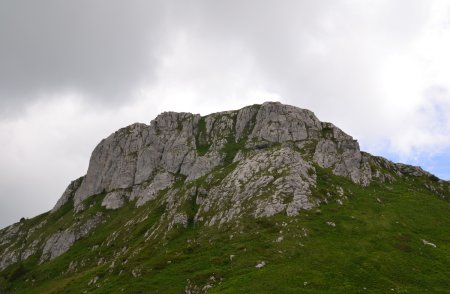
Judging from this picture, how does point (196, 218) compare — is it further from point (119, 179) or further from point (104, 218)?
point (119, 179)

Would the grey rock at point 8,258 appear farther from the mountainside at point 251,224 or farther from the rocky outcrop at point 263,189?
the rocky outcrop at point 263,189

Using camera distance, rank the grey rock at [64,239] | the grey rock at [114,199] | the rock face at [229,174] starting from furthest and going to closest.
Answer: the grey rock at [114,199], the grey rock at [64,239], the rock face at [229,174]

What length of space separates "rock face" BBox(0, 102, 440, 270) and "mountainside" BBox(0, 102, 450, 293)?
585 mm

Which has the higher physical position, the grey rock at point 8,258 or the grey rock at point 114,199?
the grey rock at point 114,199

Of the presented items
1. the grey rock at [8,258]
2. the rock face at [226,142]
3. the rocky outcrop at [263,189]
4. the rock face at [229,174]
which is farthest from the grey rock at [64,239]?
the rocky outcrop at [263,189]

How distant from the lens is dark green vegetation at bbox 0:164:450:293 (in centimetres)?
6600

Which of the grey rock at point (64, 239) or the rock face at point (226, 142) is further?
the rock face at point (226, 142)

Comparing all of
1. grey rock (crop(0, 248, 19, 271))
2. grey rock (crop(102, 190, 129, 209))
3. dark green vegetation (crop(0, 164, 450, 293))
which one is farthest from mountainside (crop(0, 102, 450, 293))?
grey rock (crop(0, 248, 19, 271))

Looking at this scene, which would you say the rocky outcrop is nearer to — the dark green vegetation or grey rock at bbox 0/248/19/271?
the dark green vegetation

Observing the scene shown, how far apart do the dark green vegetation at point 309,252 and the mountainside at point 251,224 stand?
37 cm

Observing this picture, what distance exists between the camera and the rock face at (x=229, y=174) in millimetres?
111250

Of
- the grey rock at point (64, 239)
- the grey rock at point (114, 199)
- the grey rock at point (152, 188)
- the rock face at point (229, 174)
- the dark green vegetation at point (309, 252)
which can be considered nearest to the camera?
the dark green vegetation at point (309, 252)

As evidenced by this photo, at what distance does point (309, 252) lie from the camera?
7669 cm

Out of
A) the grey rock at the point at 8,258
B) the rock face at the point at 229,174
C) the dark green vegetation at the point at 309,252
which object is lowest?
the dark green vegetation at the point at 309,252
